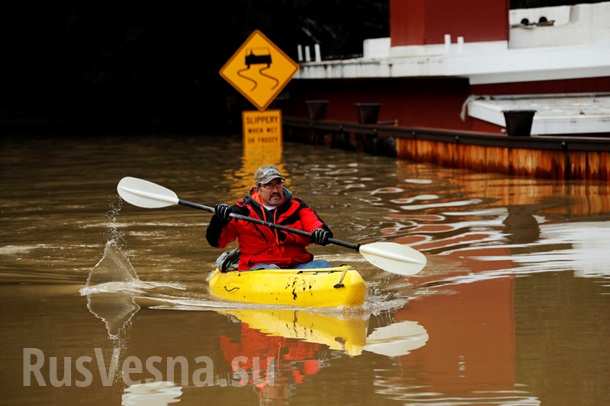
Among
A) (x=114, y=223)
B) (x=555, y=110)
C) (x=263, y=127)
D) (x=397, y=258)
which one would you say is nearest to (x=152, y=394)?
(x=397, y=258)

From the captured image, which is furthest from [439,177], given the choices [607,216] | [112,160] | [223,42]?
[223,42]

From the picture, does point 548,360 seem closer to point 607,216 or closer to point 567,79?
point 607,216

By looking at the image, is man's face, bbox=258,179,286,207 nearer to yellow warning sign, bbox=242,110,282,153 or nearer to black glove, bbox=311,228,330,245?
black glove, bbox=311,228,330,245

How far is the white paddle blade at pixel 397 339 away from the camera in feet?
30.8

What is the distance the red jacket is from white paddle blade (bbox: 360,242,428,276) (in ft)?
1.81

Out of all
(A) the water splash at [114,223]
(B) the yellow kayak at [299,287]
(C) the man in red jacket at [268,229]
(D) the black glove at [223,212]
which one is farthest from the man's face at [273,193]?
(A) the water splash at [114,223]

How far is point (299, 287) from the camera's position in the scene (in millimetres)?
11070

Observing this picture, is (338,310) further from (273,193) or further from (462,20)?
(462,20)

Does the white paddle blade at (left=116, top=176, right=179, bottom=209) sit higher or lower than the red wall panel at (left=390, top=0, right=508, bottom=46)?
lower

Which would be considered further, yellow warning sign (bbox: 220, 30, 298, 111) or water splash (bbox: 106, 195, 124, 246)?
yellow warning sign (bbox: 220, 30, 298, 111)

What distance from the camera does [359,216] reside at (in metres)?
17.4

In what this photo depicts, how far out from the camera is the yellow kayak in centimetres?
1089

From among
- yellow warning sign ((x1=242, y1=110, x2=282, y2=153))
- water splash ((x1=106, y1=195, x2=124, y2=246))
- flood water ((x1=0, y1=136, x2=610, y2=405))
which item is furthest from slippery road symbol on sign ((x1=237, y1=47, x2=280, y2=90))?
water splash ((x1=106, y1=195, x2=124, y2=246))

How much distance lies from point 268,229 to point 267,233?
1.4 inches
